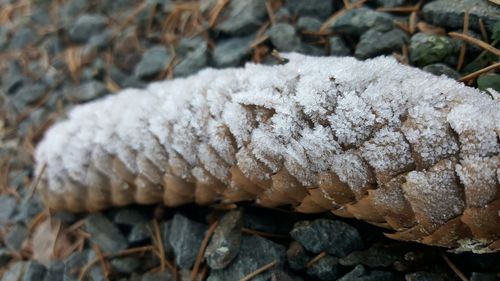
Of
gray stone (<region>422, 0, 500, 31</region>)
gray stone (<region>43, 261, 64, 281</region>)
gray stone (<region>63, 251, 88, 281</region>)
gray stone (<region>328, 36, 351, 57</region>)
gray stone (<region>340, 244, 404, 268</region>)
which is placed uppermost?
gray stone (<region>422, 0, 500, 31</region>)

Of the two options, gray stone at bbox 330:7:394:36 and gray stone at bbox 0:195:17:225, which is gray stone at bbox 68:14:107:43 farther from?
gray stone at bbox 330:7:394:36

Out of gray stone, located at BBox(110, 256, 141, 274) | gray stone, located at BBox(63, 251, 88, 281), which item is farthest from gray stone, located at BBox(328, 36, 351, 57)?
gray stone, located at BBox(63, 251, 88, 281)

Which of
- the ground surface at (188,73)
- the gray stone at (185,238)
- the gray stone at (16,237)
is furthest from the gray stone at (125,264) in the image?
the gray stone at (16,237)

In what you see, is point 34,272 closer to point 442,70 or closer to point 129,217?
point 129,217

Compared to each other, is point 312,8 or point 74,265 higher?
point 312,8

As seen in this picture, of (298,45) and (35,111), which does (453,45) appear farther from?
(35,111)

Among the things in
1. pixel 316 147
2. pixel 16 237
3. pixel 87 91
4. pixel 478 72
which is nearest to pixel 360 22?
pixel 478 72
